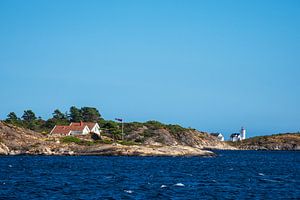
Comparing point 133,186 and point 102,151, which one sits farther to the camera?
point 102,151

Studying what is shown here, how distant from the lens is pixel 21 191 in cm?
5950

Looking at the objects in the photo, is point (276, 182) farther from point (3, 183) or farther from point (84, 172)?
point (3, 183)

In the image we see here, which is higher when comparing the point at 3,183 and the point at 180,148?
the point at 180,148

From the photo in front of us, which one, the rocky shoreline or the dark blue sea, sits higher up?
the rocky shoreline

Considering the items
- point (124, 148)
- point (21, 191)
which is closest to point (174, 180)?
point (21, 191)

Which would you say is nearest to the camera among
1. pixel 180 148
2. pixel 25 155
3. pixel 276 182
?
pixel 276 182

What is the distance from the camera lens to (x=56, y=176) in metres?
79.9

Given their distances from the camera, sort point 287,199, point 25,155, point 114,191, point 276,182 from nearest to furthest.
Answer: point 287,199 → point 114,191 → point 276,182 → point 25,155

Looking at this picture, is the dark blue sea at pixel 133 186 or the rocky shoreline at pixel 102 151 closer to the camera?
the dark blue sea at pixel 133 186

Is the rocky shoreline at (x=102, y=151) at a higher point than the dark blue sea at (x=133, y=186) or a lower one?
higher

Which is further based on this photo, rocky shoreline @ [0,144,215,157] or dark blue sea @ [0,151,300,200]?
rocky shoreline @ [0,144,215,157]

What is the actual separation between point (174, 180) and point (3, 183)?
79.4 feet

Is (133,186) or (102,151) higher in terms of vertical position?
(102,151)

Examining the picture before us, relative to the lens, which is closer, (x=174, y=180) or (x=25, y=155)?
(x=174, y=180)
